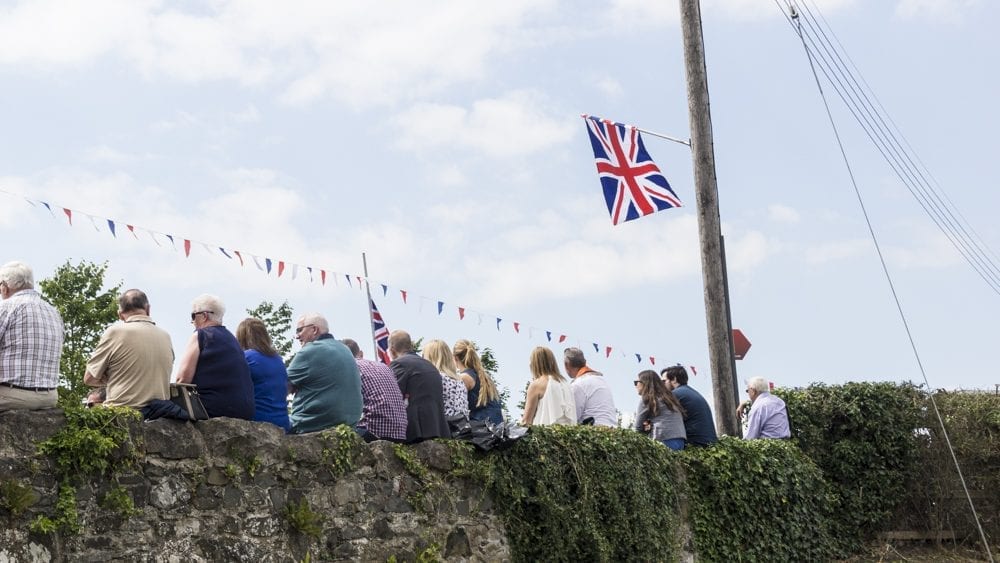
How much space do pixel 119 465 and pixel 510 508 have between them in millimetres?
3583

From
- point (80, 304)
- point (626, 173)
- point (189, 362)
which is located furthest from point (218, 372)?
point (80, 304)

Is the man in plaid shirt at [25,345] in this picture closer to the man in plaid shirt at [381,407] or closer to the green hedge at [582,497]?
the man in plaid shirt at [381,407]

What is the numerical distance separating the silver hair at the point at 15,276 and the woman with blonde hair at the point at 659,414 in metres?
6.44

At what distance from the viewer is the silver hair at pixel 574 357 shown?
1117 centimetres

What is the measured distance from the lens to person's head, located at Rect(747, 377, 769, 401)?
44.0 ft

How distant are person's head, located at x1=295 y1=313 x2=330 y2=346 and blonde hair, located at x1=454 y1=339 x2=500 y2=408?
191 centimetres

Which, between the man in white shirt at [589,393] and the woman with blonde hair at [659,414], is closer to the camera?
the man in white shirt at [589,393]

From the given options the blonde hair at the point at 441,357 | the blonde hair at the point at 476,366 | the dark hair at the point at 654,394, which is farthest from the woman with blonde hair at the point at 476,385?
the dark hair at the point at 654,394

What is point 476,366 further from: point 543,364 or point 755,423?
point 755,423

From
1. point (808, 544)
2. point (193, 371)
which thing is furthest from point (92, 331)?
point (193, 371)

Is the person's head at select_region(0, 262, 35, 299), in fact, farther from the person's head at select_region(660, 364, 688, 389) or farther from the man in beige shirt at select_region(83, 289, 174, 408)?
the person's head at select_region(660, 364, 688, 389)

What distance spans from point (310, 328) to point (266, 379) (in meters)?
0.75

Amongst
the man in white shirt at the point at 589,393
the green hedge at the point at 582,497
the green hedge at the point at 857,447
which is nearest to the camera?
the green hedge at the point at 582,497

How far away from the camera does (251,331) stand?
8.42 meters
